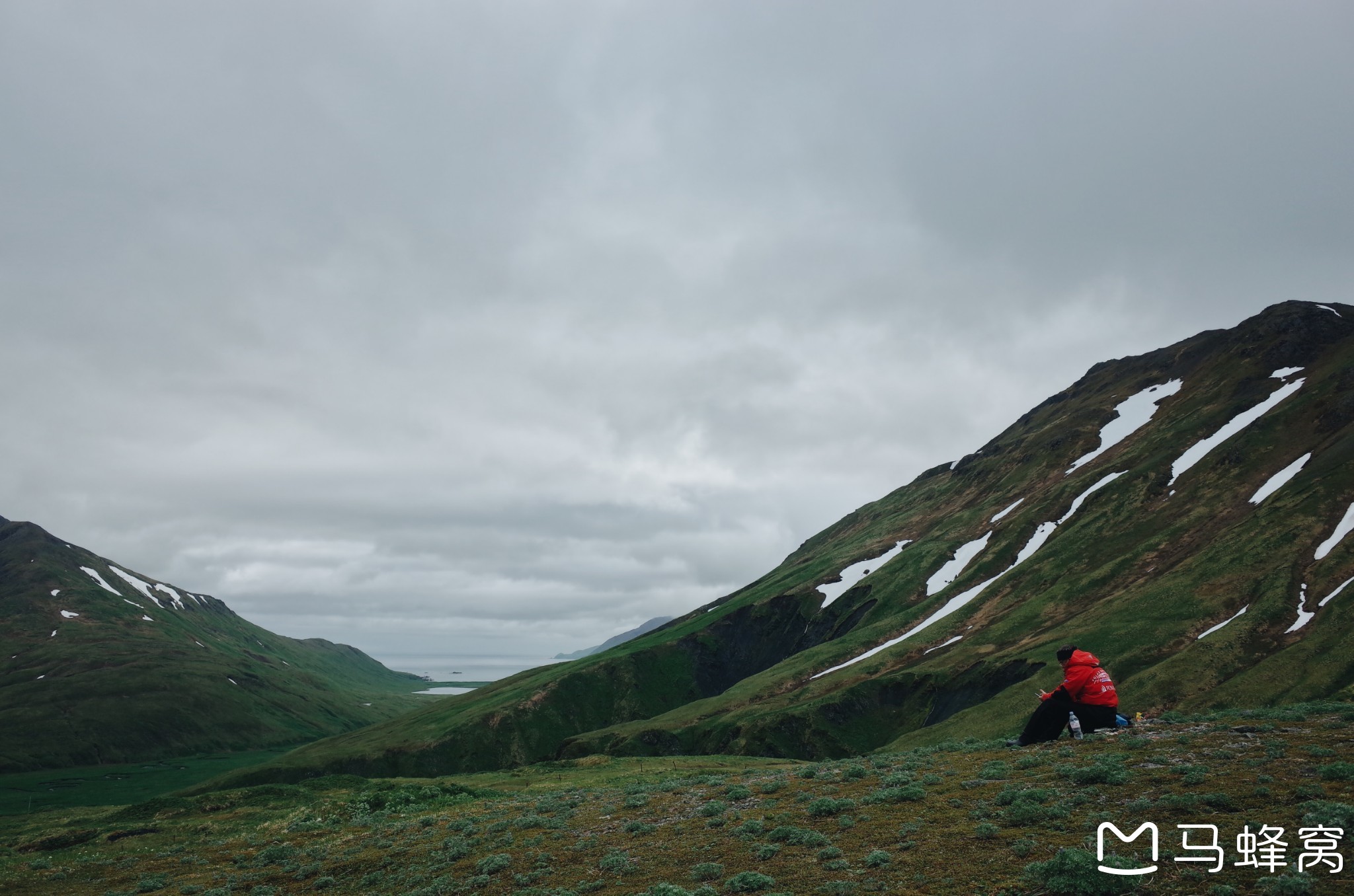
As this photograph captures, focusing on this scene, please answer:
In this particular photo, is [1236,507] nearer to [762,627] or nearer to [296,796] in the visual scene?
[762,627]

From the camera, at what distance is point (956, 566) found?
119 metres

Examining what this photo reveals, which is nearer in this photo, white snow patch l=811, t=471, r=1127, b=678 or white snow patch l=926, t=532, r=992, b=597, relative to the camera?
white snow patch l=811, t=471, r=1127, b=678

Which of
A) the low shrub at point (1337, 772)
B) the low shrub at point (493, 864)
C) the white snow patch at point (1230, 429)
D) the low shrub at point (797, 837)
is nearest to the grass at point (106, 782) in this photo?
the low shrub at point (493, 864)

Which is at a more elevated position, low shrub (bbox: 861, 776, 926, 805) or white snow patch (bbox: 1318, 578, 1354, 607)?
white snow patch (bbox: 1318, 578, 1354, 607)

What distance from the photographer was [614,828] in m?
23.8

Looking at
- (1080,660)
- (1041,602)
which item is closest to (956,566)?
(1041,602)

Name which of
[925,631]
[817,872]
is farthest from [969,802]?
[925,631]

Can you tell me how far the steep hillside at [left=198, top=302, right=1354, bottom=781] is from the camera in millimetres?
67812

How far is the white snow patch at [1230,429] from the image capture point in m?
104

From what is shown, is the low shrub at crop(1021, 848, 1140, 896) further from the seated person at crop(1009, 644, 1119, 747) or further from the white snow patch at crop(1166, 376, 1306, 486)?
the white snow patch at crop(1166, 376, 1306, 486)

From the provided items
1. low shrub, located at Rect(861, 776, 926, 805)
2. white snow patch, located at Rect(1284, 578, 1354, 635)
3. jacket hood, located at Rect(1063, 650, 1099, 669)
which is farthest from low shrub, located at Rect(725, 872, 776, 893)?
white snow patch, located at Rect(1284, 578, 1354, 635)

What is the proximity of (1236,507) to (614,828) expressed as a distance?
95.2 metres

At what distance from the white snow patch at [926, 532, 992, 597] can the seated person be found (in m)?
93.2

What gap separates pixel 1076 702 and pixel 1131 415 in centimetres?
13900
